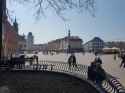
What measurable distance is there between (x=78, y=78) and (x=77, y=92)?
146 cm

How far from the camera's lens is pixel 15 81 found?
21656mm

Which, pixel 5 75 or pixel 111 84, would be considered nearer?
pixel 111 84

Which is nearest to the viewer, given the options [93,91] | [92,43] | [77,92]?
[93,91]

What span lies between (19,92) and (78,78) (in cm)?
375

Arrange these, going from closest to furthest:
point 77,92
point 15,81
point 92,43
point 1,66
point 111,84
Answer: point 111,84 < point 77,92 < point 15,81 < point 1,66 < point 92,43

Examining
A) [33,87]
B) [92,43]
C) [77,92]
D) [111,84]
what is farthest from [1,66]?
[92,43]

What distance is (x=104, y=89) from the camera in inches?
624

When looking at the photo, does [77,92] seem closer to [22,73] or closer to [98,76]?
[98,76]

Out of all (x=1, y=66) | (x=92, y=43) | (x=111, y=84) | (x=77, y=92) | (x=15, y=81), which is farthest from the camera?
(x=92, y=43)

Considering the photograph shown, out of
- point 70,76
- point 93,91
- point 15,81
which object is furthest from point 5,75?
point 93,91

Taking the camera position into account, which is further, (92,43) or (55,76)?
(92,43)

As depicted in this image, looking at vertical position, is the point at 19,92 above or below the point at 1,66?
below

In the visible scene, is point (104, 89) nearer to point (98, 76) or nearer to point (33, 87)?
point (98, 76)

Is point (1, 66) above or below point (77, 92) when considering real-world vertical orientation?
above
